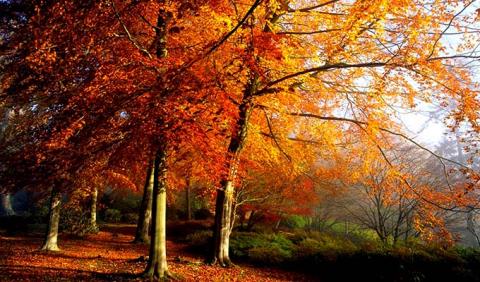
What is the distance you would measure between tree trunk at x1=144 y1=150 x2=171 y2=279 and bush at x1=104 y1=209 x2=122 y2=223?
19.8m

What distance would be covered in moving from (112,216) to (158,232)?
66.0 feet

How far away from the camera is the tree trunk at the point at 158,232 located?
914 centimetres

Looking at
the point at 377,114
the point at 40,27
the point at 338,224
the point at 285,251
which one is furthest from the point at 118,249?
the point at 338,224

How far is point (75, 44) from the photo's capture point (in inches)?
347

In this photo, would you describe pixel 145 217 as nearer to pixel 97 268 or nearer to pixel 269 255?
pixel 269 255

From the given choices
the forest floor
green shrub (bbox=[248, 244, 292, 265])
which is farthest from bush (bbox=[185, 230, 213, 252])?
green shrub (bbox=[248, 244, 292, 265])

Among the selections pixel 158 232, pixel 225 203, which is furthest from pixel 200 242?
pixel 158 232

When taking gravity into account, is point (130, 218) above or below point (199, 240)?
above

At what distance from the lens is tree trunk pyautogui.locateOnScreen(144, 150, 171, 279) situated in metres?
9.14

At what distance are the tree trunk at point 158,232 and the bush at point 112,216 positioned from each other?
19.8 meters

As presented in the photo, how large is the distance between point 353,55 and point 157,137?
6.12 m

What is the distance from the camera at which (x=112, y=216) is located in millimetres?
27672

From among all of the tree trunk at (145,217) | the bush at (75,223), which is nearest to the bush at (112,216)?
the bush at (75,223)

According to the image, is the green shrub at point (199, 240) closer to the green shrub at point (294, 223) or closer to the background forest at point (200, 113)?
the background forest at point (200, 113)
